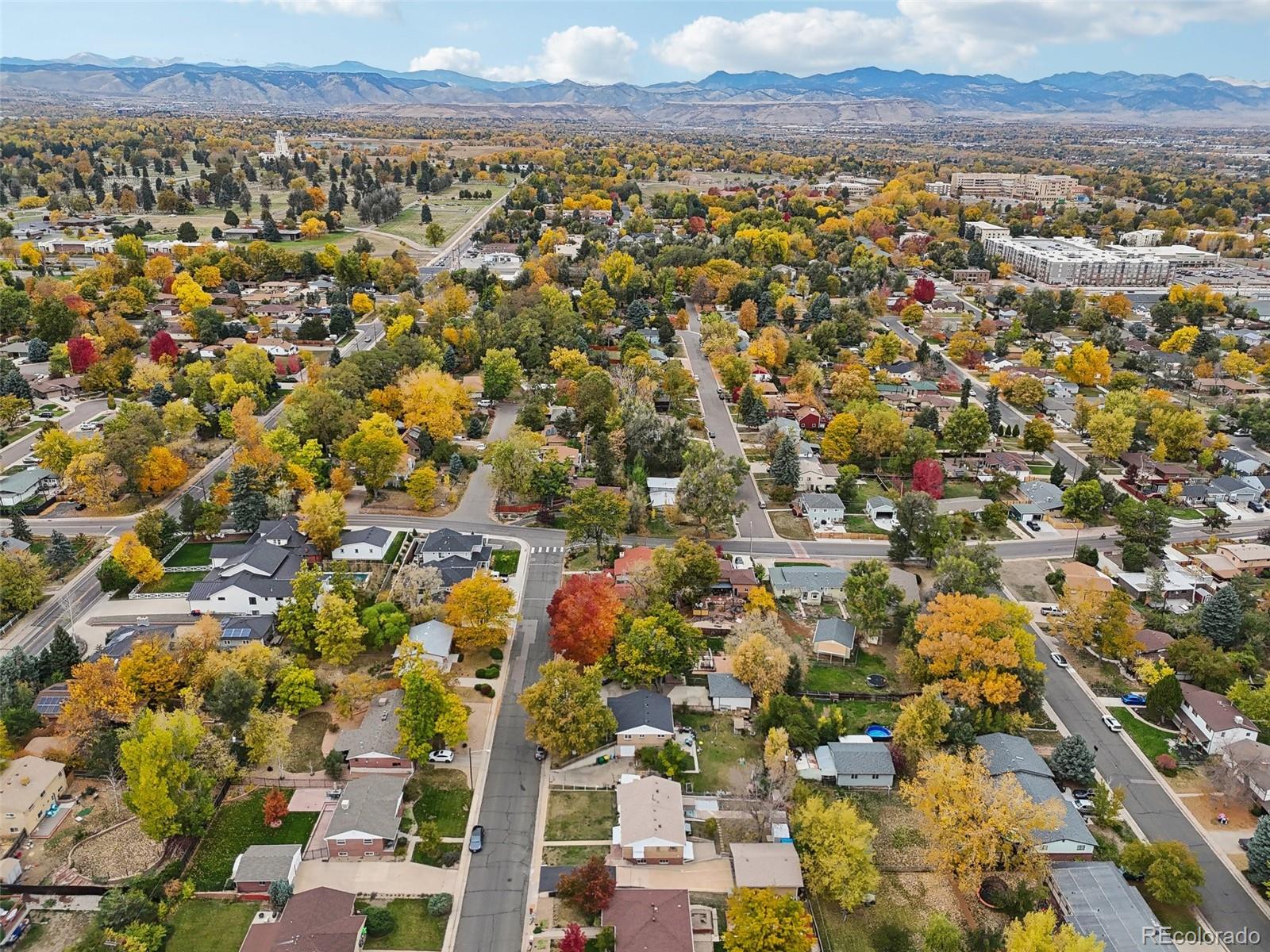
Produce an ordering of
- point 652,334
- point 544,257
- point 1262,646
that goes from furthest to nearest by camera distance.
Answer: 1. point 544,257
2. point 652,334
3. point 1262,646

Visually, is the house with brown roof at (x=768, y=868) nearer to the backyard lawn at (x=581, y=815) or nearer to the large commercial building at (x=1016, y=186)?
the backyard lawn at (x=581, y=815)

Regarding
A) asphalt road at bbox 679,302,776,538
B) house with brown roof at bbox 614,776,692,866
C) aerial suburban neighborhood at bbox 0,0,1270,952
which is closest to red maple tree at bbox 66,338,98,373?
aerial suburban neighborhood at bbox 0,0,1270,952

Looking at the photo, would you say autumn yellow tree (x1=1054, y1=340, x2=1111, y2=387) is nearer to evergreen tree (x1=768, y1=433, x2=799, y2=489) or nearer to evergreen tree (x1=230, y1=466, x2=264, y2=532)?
evergreen tree (x1=768, y1=433, x2=799, y2=489)

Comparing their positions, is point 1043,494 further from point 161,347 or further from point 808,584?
point 161,347

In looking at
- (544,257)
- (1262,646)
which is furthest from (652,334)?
(1262,646)

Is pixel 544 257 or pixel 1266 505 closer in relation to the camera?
pixel 1266 505

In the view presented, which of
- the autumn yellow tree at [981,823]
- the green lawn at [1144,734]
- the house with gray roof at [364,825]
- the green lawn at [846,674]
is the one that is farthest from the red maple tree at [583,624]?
the green lawn at [1144,734]

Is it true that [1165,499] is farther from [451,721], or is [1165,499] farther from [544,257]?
[544,257]
